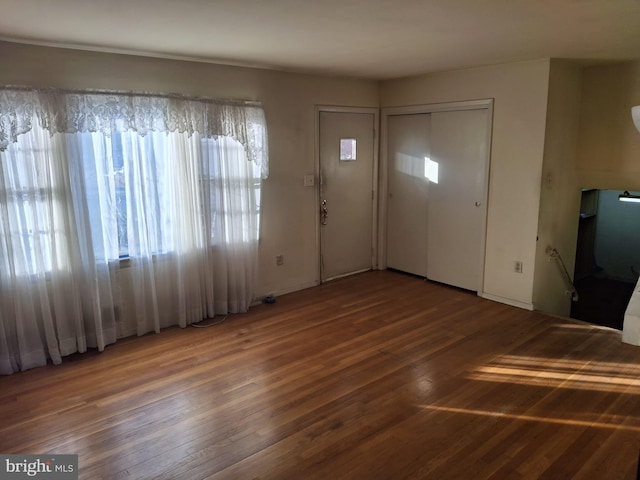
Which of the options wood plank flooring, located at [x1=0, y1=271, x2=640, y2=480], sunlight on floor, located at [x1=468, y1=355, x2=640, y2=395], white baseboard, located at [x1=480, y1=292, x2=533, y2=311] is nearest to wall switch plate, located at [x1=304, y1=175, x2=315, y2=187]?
wood plank flooring, located at [x1=0, y1=271, x2=640, y2=480]

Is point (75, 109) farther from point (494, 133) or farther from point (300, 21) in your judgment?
point (494, 133)

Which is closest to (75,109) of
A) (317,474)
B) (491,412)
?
(317,474)

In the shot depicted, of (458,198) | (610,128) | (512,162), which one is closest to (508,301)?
(458,198)

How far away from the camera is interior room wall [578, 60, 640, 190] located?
430 centimetres

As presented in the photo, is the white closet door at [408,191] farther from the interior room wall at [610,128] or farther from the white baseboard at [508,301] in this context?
the interior room wall at [610,128]

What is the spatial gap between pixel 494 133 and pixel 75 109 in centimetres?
372

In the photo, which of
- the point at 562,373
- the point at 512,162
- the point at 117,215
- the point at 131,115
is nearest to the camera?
the point at 562,373

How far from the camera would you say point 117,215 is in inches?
145

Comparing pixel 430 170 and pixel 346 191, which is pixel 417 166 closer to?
pixel 430 170

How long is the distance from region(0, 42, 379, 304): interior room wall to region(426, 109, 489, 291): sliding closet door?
1.14 metres

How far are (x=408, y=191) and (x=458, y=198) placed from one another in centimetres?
74

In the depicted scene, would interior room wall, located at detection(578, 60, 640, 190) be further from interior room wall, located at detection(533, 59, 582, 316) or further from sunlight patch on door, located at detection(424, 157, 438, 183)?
sunlight patch on door, located at detection(424, 157, 438, 183)

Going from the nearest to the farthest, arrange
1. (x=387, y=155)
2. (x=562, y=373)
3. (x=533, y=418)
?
(x=533, y=418) < (x=562, y=373) < (x=387, y=155)

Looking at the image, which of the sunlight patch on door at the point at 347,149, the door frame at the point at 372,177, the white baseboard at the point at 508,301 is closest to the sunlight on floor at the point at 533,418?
the white baseboard at the point at 508,301
